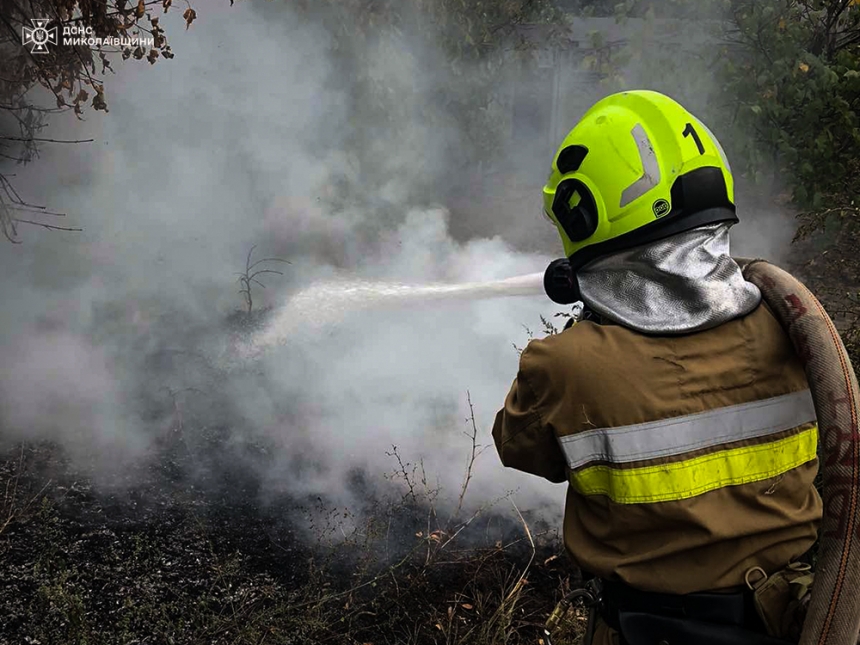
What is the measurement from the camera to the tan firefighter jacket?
1.57 m

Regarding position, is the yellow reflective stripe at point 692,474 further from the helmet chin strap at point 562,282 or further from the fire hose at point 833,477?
the helmet chin strap at point 562,282

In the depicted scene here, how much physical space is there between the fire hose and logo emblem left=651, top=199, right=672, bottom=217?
14.0 inches

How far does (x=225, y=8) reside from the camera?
614cm

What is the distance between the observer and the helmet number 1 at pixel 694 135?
172 centimetres

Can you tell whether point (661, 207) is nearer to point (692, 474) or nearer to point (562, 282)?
point (562, 282)

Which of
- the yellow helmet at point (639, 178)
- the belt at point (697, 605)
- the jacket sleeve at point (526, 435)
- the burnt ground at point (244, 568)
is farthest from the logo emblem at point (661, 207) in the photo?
the burnt ground at point (244, 568)

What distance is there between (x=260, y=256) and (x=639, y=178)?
522 cm

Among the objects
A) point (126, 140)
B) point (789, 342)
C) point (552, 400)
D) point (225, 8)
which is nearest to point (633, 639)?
point (552, 400)

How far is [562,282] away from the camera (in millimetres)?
1883

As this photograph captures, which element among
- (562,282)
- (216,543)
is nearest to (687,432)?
(562,282)

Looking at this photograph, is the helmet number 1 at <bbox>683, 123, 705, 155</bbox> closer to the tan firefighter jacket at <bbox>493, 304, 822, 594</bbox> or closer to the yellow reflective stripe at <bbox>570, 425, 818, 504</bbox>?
the tan firefighter jacket at <bbox>493, 304, 822, 594</bbox>

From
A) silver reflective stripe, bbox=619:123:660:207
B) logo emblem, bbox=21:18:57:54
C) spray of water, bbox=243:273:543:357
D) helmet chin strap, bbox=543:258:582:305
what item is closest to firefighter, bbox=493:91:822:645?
silver reflective stripe, bbox=619:123:660:207

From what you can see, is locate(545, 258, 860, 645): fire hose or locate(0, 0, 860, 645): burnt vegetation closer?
locate(545, 258, 860, 645): fire hose

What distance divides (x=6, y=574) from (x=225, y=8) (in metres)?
4.89
